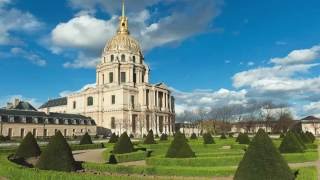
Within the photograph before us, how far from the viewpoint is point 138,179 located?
13.1 metres

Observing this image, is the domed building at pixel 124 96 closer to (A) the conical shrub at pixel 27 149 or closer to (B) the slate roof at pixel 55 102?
(B) the slate roof at pixel 55 102

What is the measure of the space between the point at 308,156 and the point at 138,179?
17.5 meters

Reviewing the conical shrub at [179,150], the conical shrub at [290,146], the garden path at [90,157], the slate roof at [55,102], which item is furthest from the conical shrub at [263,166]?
the slate roof at [55,102]

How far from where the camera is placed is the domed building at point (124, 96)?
3816 inches

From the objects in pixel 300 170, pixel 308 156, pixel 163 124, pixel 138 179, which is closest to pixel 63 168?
pixel 138 179

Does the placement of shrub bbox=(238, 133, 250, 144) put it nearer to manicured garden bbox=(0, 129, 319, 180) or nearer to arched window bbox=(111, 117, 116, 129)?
manicured garden bbox=(0, 129, 319, 180)

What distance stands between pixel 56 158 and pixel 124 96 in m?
79.1

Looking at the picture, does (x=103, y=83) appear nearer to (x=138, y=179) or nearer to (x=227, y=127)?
(x=227, y=127)

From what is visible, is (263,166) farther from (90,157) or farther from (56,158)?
(90,157)

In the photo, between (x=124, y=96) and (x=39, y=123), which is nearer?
(x=39, y=123)

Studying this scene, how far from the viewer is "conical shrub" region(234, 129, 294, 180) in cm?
1305

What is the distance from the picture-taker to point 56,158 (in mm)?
17531

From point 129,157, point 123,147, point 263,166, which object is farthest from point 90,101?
point 263,166

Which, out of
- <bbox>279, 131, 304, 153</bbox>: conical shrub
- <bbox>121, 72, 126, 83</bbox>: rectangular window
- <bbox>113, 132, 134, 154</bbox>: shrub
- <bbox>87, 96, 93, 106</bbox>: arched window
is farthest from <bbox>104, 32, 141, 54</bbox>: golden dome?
<bbox>279, 131, 304, 153</bbox>: conical shrub
